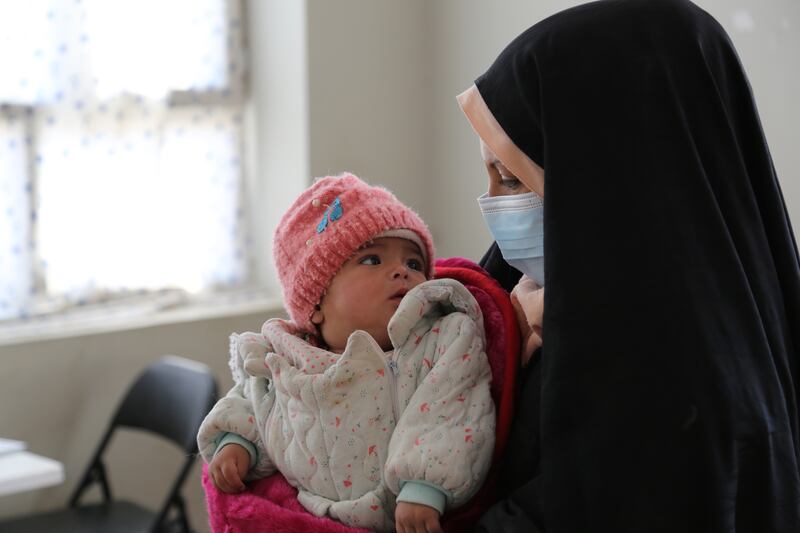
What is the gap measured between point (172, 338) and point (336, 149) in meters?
0.99

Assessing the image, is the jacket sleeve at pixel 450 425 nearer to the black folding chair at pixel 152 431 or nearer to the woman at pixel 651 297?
the woman at pixel 651 297

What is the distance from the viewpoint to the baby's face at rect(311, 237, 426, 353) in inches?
62.6

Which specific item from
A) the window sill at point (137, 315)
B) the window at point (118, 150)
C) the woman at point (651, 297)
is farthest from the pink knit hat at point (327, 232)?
the window at point (118, 150)

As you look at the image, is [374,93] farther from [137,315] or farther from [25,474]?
[25,474]

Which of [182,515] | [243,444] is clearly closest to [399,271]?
[243,444]

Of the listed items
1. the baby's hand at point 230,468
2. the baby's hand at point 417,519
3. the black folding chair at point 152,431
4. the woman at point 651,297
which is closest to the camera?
the woman at point 651,297

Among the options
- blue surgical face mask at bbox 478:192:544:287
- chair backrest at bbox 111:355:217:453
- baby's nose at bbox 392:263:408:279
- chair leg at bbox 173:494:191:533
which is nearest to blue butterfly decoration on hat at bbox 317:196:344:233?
baby's nose at bbox 392:263:408:279

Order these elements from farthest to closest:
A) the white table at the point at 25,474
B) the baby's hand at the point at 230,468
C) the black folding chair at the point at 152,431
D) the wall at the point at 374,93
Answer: the wall at the point at 374,93
the black folding chair at the point at 152,431
the white table at the point at 25,474
the baby's hand at the point at 230,468

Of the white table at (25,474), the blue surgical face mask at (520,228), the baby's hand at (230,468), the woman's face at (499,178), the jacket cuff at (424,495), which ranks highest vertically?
the woman's face at (499,178)

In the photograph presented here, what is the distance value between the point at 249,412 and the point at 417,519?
0.43 metres

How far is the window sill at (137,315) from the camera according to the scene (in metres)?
3.40

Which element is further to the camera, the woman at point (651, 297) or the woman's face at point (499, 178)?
the woman's face at point (499, 178)

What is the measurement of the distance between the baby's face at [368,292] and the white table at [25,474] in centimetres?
129

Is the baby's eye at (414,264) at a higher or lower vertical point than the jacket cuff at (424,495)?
higher
